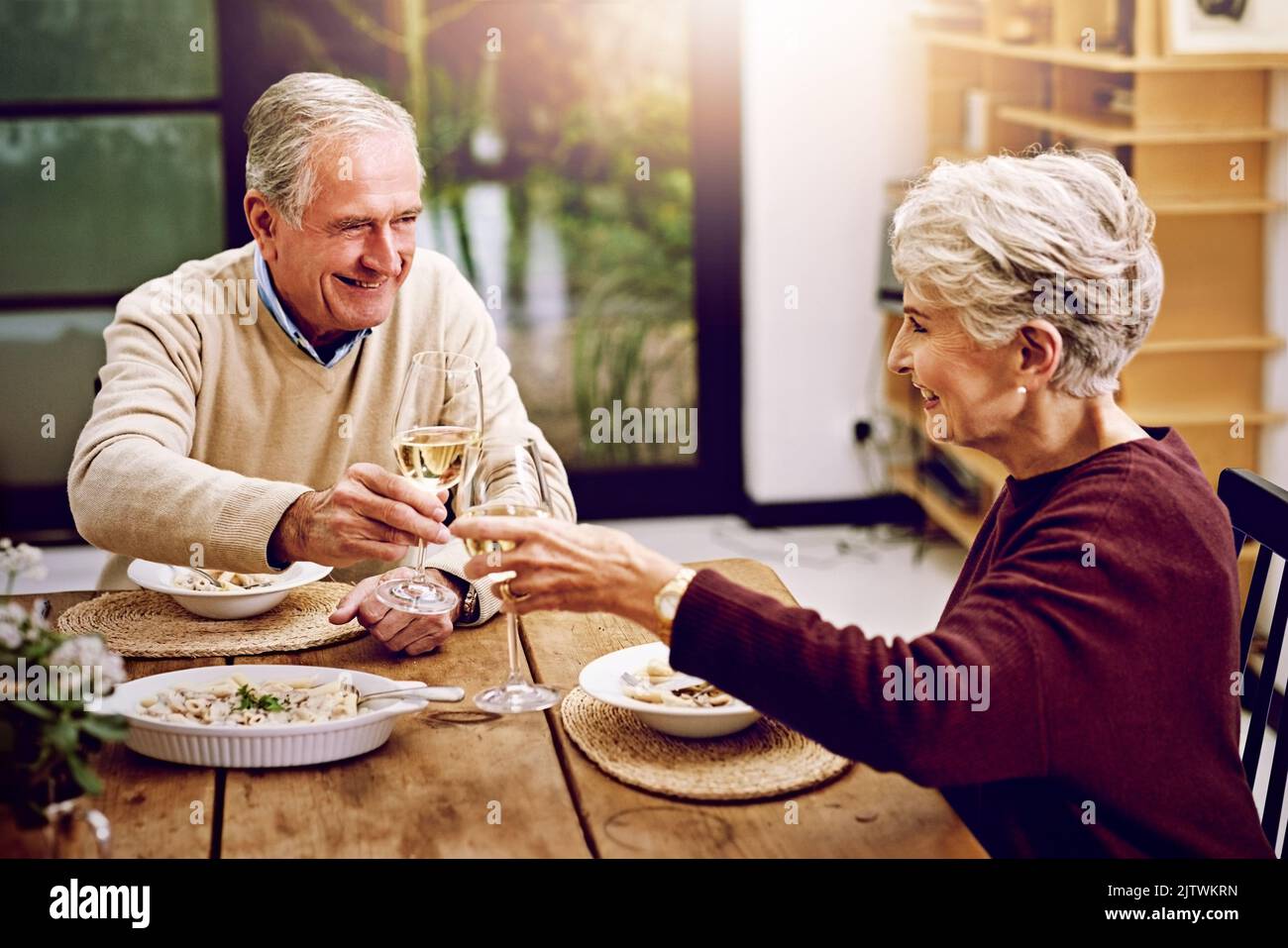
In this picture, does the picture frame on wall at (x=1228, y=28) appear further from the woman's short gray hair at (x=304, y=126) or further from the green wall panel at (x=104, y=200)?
the green wall panel at (x=104, y=200)

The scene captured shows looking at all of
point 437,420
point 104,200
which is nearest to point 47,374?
point 104,200

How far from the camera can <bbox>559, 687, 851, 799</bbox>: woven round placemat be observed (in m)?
1.36

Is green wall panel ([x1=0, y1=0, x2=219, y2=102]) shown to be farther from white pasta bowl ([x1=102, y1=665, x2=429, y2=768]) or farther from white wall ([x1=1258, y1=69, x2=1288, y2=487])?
white pasta bowl ([x1=102, y1=665, x2=429, y2=768])

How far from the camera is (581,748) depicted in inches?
57.0

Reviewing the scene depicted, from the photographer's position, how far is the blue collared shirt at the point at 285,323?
219 cm

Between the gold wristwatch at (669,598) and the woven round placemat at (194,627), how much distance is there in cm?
55

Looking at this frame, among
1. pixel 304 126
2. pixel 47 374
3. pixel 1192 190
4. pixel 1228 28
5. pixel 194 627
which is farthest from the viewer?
pixel 47 374

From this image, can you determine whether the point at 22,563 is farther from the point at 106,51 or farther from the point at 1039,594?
the point at 106,51

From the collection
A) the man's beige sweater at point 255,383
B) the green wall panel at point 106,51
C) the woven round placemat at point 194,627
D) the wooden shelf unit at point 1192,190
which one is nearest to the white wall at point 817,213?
the wooden shelf unit at point 1192,190

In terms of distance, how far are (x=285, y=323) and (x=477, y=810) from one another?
1.07m

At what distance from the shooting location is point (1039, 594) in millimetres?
1323

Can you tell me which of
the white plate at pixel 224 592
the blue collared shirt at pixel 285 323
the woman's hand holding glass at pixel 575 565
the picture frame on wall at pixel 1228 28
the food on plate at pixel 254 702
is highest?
the picture frame on wall at pixel 1228 28

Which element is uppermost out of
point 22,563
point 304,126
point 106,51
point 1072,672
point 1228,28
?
point 106,51

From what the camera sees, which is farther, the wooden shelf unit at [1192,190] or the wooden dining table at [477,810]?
the wooden shelf unit at [1192,190]
